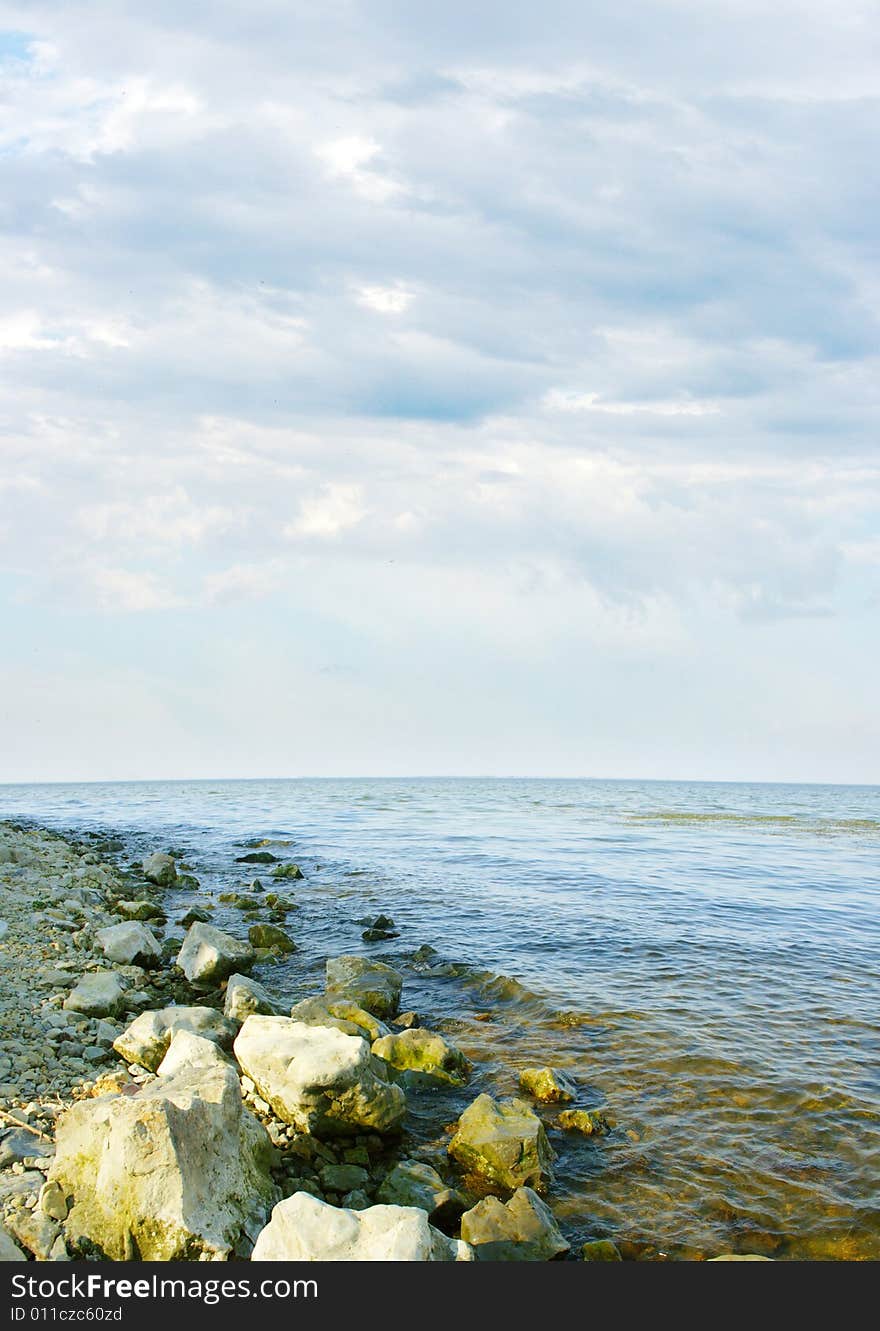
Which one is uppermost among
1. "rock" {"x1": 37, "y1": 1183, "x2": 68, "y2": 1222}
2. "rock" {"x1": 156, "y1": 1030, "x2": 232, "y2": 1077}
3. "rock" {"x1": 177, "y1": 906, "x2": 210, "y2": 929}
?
"rock" {"x1": 156, "y1": 1030, "x2": 232, "y2": 1077}

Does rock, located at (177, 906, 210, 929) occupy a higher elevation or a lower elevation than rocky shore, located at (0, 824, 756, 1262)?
lower

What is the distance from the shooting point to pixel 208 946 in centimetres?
1431

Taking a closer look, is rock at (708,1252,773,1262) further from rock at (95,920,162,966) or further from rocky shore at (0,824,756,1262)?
rock at (95,920,162,966)

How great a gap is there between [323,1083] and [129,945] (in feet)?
25.2

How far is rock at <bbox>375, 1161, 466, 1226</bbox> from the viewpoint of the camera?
741cm

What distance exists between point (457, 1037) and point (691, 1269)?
19.1 ft

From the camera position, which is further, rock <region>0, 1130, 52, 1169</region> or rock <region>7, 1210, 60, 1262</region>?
rock <region>0, 1130, 52, 1169</region>

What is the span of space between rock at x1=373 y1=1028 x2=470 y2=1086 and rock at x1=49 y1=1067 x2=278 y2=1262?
3501 millimetres

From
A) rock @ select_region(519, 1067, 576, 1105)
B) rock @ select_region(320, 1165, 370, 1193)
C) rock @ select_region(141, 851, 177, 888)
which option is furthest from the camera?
rock @ select_region(141, 851, 177, 888)

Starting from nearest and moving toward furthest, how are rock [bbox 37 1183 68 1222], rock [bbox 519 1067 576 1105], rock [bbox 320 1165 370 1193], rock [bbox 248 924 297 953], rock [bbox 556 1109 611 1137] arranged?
1. rock [bbox 37 1183 68 1222]
2. rock [bbox 320 1165 370 1193]
3. rock [bbox 556 1109 611 1137]
4. rock [bbox 519 1067 576 1105]
5. rock [bbox 248 924 297 953]

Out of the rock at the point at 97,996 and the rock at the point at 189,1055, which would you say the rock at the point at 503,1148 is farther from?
the rock at the point at 97,996

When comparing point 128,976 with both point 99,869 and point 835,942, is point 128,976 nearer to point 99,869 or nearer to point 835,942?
point 99,869

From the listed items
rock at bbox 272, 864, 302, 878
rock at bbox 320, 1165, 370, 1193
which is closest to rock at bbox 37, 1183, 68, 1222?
rock at bbox 320, 1165, 370, 1193

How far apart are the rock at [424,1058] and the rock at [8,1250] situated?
5323mm
